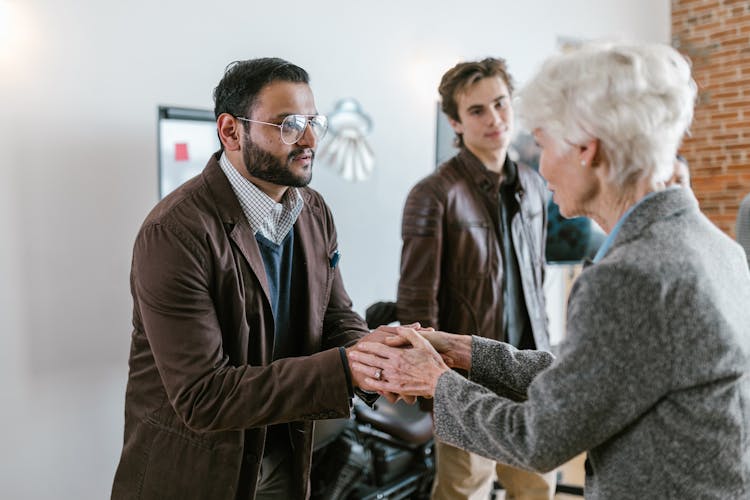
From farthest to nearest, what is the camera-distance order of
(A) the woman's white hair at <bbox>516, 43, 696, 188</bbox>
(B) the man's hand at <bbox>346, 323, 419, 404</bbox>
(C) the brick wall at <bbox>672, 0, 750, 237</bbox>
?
(C) the brick wall at <bbox>672, 0, 750, 237</bbox>, (B) the man's hand at <bbox>346, 323, 419, 404</bbox>, (A) the woman's white hair at <bbox>516, 43, 696, 188</bbox>

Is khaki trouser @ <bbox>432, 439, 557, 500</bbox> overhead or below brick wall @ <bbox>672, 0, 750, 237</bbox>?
below

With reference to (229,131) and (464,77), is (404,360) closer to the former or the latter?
(229,131)

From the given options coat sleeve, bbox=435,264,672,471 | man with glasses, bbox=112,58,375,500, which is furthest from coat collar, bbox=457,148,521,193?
coat sleeve, bbox=435,264,672,471

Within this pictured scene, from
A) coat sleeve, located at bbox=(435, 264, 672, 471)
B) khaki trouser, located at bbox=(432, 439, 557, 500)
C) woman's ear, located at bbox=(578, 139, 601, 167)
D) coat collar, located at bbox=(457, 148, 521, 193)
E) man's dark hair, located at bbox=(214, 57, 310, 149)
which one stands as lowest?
khaki trouser, located at bbox=(432, 439, 557, 500)

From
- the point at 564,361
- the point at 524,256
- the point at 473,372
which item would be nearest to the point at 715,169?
the point at 524,256

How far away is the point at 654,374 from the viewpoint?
1051mm

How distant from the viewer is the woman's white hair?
3.78 feet

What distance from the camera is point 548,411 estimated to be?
112cm

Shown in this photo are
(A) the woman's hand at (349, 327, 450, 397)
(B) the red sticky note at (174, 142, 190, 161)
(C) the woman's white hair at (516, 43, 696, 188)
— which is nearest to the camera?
(C) the woman's white hair at (516, 43, 696, 188)

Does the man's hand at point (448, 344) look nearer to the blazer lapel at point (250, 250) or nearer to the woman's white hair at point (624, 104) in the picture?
the blazer lapel at point (250, 250)

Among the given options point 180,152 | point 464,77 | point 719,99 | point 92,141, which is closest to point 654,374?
point 464,77

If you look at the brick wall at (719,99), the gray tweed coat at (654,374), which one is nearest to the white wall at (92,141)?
the gray tweed coat at (654,374)

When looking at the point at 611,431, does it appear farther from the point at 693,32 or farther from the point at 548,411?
the point at 693,32

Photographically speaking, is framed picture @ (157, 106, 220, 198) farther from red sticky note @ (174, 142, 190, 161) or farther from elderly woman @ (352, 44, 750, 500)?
elderly woman @ (352, 44, 750, 500)
